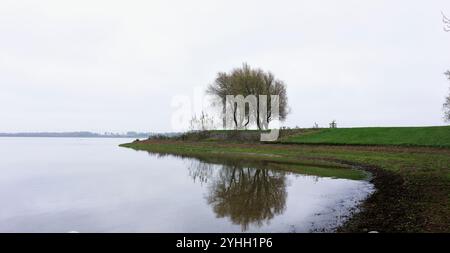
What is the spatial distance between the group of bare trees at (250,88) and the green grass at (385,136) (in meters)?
13.3

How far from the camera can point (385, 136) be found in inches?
1702

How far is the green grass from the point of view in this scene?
3636 centimetres

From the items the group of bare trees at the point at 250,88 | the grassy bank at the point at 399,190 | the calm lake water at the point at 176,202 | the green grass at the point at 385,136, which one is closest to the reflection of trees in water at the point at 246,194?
the calm lake water at the point at 176,202

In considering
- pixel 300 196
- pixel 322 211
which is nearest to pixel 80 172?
pixel 300 196

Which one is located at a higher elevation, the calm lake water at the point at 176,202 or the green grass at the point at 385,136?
the green grass at the point at 385,136

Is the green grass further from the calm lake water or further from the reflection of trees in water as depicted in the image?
the calm lake water

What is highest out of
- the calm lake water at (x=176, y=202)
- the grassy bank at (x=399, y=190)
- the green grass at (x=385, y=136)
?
the green grass at (x=385, y=136)

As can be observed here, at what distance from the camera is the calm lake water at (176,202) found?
10234 mm

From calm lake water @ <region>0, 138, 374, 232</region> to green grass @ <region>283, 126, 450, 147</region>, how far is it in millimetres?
21921

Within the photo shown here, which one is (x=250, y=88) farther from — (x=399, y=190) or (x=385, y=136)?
(x=399, y=190)

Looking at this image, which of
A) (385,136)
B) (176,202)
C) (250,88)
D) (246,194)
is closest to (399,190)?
(246,194)

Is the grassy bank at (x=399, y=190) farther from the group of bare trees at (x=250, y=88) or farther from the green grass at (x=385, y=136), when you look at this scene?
the group of bare trees at (x=250, y=88)
